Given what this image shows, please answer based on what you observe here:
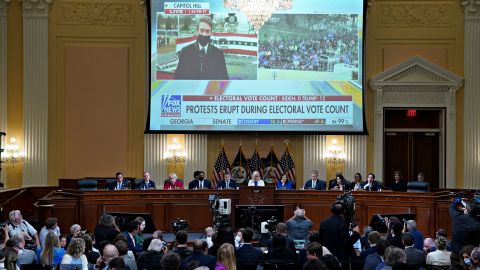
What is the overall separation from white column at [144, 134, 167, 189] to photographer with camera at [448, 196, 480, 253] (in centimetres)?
1184

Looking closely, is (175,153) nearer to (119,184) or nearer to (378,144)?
(119,184)

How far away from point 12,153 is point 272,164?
6.98 meters

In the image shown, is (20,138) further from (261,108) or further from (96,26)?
(261,108)

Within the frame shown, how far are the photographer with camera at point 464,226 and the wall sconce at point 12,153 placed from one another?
45.6 ft

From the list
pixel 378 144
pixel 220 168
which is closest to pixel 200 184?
pixel 220 168

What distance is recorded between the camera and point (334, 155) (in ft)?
74.3

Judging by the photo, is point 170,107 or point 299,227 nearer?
point 299,227

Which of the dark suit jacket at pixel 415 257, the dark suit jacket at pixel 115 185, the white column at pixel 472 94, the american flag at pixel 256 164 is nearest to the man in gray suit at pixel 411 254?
the dark suit jacket at pixel 415 257

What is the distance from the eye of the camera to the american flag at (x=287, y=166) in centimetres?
2220

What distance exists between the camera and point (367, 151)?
22672 mm

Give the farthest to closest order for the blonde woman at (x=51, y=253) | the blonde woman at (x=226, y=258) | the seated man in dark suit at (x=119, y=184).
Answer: the seated man in dark suit at (x=119, y=184) → the blonde woman at (x=51, y=253) → the blonde woman at (x=226, y=258)

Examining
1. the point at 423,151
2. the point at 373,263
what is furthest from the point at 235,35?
the point at 373,263

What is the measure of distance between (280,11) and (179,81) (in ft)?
10.8

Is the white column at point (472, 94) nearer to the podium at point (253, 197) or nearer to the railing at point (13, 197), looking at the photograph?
the podium at point (253, 197)
